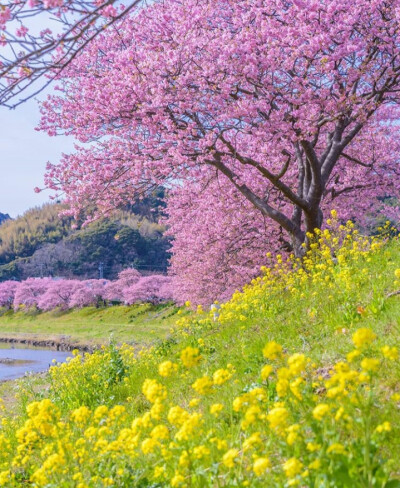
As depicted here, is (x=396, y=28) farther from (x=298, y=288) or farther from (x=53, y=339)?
(x=53, y=339)

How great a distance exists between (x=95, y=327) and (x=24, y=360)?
14.3 m

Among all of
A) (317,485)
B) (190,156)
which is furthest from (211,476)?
(190,156)

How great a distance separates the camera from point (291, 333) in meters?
7.61

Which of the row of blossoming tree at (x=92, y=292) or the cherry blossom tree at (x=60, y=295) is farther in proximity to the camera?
the cherry blossom tree at (x=60, y=295)

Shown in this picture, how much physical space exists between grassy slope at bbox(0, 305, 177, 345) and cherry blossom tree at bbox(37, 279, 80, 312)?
1.34 meters

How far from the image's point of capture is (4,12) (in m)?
4.59

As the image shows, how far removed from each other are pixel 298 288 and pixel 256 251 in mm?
8094

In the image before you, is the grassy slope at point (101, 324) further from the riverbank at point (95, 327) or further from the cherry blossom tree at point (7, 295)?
the cherry blossom tree at point (7, 295)

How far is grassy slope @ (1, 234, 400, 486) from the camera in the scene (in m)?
5.83

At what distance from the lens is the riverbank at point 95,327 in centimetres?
3722

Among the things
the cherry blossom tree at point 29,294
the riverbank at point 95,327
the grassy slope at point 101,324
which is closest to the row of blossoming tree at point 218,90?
the riverbank at point 95,327

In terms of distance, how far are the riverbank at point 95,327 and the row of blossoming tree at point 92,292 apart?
4.10ft

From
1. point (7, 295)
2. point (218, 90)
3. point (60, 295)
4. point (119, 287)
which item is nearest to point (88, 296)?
point (119, 287)

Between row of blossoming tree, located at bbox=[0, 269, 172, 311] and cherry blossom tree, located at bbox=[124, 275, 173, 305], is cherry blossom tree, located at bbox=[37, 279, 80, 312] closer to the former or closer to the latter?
row of blossoming tree, located at bbox=[0, 269, 172, 311]
